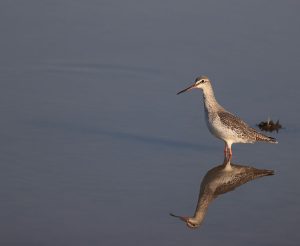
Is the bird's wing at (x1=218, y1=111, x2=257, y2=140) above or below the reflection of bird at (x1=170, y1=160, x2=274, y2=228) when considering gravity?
above

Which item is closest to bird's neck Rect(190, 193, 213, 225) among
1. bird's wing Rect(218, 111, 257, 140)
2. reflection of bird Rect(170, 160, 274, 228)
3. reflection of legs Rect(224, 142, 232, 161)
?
reflection of bird Rect(170, 160, 274, 228)

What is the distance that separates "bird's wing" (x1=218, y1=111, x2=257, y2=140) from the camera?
14812 mm

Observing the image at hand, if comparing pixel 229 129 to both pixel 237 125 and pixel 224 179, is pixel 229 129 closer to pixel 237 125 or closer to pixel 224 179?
pixel 237 125

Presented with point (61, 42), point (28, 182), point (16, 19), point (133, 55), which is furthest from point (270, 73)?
point (28, 182)

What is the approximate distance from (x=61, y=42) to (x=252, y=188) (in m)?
6.71

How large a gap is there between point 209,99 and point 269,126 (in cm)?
106

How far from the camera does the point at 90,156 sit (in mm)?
13922

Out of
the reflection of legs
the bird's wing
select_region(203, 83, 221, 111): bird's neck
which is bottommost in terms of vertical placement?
the reflection of legs

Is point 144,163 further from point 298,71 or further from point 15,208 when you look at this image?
point 298,71

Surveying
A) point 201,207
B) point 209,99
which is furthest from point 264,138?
point 201,207

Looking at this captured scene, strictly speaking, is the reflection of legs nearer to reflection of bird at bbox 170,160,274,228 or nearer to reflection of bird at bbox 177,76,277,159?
reflection of bird at bbox 177,76,277,159

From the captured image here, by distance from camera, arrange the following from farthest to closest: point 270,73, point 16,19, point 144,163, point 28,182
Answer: point 16,19 → point 270,73 → point 144,163 → point 28,182

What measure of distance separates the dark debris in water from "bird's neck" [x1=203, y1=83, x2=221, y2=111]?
0.78m

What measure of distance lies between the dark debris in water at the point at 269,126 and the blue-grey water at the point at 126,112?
184 millimetres
